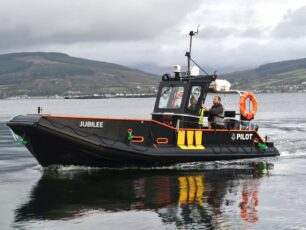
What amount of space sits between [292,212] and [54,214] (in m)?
6.01

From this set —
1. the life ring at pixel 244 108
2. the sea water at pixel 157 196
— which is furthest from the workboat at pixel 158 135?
the sea water at pixel 157 196

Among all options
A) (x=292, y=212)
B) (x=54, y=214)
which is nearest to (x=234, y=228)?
(x=292, y=212)

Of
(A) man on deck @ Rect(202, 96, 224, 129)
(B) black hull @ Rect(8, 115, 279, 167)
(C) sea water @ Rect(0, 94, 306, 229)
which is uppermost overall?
(A) man on deck @ Rect(202, 96, 224, 129)

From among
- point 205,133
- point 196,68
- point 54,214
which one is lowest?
point 54,214

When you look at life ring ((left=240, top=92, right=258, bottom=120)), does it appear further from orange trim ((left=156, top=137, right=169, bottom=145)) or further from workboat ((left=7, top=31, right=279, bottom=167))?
orange trim ((left=156, top=137, right=169, bottom=145))

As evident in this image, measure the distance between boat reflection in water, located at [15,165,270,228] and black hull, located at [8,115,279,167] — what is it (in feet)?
1.50

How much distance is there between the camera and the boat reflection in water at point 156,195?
575 inches

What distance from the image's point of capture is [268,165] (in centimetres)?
2394

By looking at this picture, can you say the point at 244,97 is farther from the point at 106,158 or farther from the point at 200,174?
the point at 106,158

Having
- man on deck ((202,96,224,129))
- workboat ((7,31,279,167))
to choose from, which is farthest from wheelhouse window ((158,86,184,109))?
man on deck ((202,96,224,129))

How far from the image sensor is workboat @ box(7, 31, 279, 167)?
20203mm

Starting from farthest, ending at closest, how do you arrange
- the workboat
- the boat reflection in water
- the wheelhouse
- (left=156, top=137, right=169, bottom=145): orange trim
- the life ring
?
the life ring < the wheelhouse < (left=156, top=137, right=169, bottom=145): orange trim < the workboat < the boat reflection in water

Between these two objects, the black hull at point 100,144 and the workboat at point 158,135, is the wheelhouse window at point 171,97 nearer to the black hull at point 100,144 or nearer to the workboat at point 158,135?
the workboat at point 158,135

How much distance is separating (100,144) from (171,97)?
13.4ft
